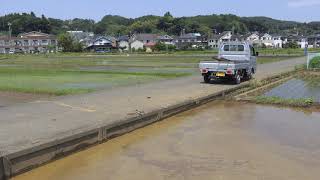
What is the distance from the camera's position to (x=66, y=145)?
795cm

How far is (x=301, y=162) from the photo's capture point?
7551 millimetres

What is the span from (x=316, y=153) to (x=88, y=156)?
3.85 metres

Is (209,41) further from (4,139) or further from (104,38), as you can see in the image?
(4,139)

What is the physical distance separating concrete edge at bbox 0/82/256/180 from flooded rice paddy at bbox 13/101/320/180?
13 cm

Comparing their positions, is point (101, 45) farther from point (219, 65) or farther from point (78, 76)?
point (219, 65)

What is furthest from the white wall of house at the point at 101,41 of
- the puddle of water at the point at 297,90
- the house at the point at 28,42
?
the puddle of water at the point at 297,90

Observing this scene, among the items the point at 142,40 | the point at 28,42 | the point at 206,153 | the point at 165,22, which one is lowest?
the point at 206,153

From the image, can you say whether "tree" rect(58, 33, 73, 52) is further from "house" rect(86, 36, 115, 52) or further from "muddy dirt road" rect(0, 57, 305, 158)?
"muddy dirt road" rect(0, 57, 305, 158)

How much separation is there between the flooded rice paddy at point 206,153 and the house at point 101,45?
3995 inches

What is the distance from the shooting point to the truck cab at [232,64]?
18.8m

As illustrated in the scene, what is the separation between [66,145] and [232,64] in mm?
11846

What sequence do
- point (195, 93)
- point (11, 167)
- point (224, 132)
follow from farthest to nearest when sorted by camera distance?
point (195, 93), point (224, 132), point (11, 167)

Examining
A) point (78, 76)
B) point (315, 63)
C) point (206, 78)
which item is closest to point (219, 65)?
point (206, 78)

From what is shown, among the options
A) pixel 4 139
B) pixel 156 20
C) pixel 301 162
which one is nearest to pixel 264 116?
pixel 301 162
